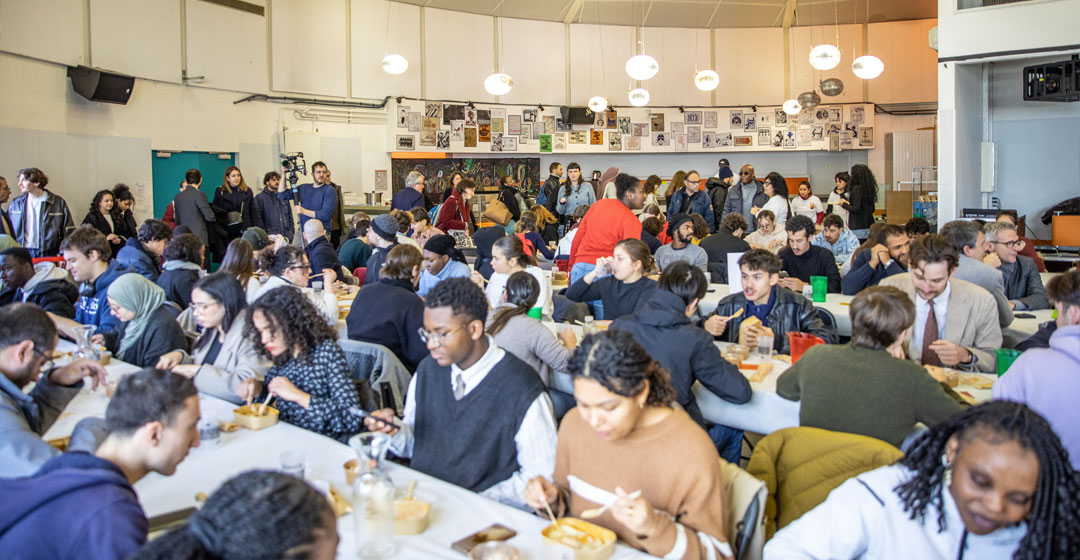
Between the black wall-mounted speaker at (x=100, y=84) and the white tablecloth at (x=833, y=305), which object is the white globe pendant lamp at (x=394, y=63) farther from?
the white tablecloth at (x=833, y=305)

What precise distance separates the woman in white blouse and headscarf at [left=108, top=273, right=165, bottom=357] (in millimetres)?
7721

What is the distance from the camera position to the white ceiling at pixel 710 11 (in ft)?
50.0

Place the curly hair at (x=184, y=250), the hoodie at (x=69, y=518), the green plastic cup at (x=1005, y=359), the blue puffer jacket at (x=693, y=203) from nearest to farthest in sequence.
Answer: the hoodie at (x=69, y=518) → the green plastic cup at (x=1005, y=359) → the curly hair at (x=184, y=250) → the blue puffer jacket at (x=693, y=203)

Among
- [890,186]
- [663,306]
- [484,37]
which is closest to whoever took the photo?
[663,306]

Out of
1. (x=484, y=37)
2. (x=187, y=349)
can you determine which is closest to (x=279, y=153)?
(x=484, y=37)

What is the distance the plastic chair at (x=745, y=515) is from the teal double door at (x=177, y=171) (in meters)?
10.6

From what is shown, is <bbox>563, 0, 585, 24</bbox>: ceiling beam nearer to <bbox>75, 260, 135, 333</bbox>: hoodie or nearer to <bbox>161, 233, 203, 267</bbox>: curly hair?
<bbox>161, 233, 203, 267</bbox>: curly hair

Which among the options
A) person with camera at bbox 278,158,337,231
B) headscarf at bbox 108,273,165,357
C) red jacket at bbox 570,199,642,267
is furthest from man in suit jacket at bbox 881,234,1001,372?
person with camera at bbox 278,158,337,231

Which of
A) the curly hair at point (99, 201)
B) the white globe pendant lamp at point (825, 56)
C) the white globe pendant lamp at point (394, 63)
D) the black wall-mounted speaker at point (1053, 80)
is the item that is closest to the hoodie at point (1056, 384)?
the black wall-mounted speaker at point (1053, 80)

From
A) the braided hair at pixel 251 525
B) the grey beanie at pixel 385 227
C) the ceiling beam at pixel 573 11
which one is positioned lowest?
the braided hair at pixel 251 525

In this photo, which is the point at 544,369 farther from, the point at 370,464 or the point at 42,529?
the point at 42,529

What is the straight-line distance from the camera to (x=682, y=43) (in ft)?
53.7

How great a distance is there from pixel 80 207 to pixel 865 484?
1040 cm

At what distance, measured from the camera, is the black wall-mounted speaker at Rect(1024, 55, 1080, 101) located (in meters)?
8.10
